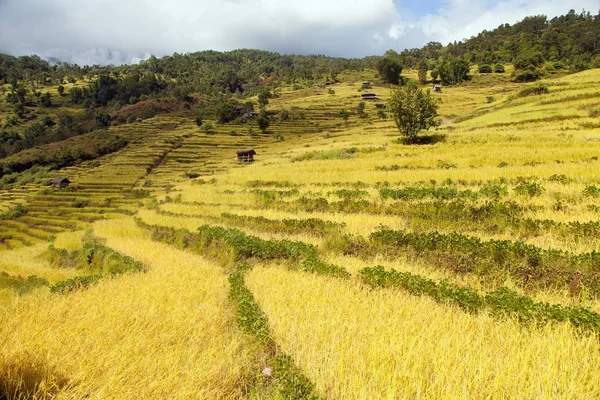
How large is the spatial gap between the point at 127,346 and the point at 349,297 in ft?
16.3

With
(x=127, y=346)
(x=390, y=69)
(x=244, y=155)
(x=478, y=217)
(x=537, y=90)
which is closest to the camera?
(x=127, y=346)

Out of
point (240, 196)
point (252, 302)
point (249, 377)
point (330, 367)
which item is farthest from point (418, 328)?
point (240, 196)

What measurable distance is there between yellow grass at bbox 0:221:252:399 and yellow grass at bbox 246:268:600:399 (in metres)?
1.31

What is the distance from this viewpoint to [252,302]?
9.15 meters

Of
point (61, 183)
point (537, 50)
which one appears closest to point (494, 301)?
point (61, 183)

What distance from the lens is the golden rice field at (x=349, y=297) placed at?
4.92m

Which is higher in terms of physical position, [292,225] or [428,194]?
[428,194]

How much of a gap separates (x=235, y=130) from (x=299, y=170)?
7294cm

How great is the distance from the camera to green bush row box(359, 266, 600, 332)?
636cm

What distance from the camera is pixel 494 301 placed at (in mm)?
7582

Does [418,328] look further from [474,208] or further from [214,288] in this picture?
[474,208]

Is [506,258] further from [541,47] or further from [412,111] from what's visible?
[541,47]

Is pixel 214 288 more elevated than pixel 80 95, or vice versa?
pixel 80 95

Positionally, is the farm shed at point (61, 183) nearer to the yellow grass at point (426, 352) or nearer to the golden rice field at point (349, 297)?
the golden rice field at point (349, 297)
